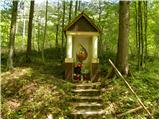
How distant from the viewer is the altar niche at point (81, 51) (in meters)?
14.5

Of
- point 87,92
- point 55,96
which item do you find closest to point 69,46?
point 87,92

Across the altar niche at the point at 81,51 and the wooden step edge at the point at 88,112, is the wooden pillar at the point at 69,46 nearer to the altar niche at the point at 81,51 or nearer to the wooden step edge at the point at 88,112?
the altar niche at the point at 81,51

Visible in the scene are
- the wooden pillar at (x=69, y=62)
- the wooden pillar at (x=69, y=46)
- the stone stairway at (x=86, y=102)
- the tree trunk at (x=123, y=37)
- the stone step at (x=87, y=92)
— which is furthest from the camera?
the wooden pillar at (x=69, y=46)

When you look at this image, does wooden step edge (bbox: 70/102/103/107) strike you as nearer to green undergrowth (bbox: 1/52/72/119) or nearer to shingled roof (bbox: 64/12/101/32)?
green undergrowth (bbox: 1/52/72/119)

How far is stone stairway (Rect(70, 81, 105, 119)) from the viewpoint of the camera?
10.2 m

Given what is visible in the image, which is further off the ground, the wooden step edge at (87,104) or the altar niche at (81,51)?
the altar niche at (81,51)

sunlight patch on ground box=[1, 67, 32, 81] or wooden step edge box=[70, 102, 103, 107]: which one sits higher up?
sunlight patch on ground box=[1, 67, 32, 81]

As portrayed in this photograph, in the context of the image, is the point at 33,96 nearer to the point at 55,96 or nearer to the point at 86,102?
the point at 55,96

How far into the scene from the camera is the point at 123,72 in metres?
12.8

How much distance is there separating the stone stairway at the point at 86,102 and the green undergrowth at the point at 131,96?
31cm

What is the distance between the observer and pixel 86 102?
11172mm

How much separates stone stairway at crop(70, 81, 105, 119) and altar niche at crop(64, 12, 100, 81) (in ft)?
5.25

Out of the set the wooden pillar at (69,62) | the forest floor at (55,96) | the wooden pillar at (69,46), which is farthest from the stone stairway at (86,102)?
the wooden pillar at (69,46)

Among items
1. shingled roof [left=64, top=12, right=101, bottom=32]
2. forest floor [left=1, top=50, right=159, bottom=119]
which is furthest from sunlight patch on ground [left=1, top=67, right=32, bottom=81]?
shingled roof [left=64, top=12, right=101, bottom=32]
